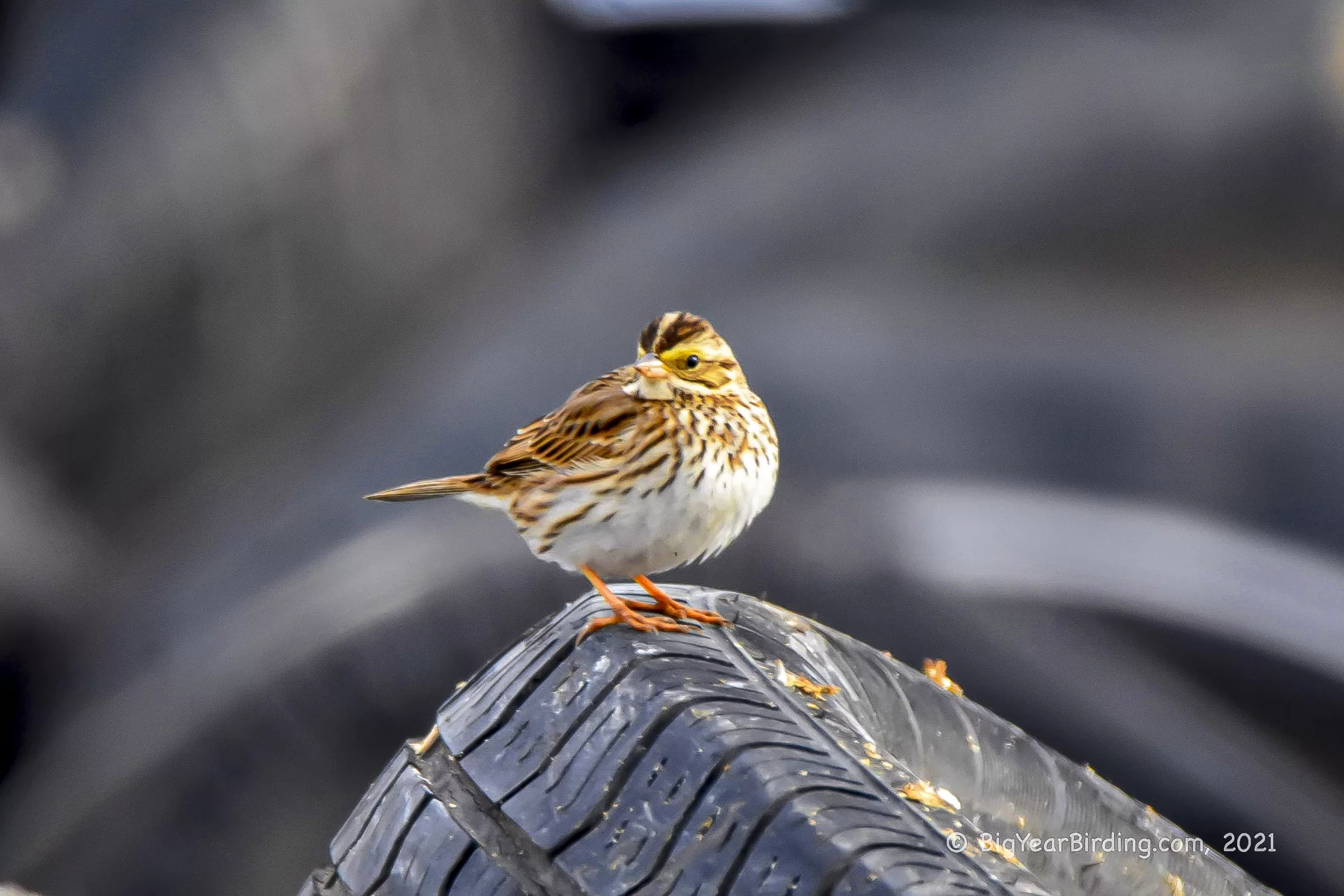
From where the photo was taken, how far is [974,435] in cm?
334

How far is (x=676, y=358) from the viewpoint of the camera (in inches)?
88.5

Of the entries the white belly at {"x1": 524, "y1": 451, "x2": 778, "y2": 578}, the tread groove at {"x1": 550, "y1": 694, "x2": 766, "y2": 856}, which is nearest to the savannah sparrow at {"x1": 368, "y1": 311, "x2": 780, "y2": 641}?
the white belly at {"x1": 524, "y1": 451, "x2": 778, "y2": 578}

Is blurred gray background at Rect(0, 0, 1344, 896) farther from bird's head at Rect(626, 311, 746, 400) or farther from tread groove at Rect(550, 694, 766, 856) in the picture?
tread groove at Rect(550, 694, 766, 856)

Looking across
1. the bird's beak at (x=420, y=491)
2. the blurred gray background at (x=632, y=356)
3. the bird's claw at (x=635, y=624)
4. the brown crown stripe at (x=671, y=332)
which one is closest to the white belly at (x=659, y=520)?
the bird's claw at (x=635, y=624)

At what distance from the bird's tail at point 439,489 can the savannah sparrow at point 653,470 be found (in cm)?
14

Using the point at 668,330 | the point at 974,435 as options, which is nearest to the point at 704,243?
the point at 974,435

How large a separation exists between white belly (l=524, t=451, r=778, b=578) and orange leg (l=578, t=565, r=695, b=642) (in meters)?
0.08

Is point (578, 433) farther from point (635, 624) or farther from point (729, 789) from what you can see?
point (729, 789)

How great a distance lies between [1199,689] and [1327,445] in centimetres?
80

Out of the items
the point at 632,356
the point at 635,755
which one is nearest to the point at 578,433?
the point at 635,755

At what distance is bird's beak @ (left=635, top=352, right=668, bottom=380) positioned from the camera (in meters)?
2.17

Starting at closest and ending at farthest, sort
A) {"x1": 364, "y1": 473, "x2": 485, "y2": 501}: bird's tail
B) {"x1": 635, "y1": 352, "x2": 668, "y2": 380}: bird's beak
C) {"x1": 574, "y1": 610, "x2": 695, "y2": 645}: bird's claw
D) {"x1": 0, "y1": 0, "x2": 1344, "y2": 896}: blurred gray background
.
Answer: {"x1": 574, "y1": 610, "x2": 695, "y2": 645}: bird's claw, {"x1": 635, "y1": 352, "x2": 668, "y2": 380}: bird's beak, {"x1": 364, "y1": 473, "x2": 485, "y2": 501}: bird's tail, {"x1": 0, "y1": 0, "x2": 1344, "y2": 896}: blurred gray background

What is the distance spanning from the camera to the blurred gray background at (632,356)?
2.96 metres

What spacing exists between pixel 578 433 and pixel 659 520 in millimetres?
250
